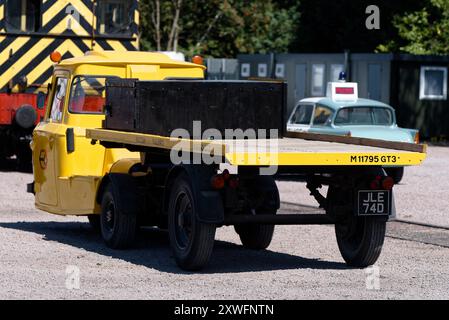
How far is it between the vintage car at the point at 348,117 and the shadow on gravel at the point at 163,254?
699 cm

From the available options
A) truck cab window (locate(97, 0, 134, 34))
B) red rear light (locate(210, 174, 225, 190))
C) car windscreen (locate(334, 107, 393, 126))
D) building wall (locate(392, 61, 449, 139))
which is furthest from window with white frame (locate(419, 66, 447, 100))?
red rear light (locate(210, 174, 225, 190))

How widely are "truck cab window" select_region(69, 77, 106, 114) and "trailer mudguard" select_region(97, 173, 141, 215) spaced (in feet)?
4.88

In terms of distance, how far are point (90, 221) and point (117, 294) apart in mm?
5056

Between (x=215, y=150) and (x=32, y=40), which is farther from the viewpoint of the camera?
(x=32, y=40)

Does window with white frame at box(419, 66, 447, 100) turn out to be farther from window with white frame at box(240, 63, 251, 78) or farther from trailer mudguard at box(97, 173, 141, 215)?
trailer mudguard at box(97, 173, 141, 215)

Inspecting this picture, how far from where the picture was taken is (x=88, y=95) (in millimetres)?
14648

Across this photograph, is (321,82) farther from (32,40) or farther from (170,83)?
(170,83)

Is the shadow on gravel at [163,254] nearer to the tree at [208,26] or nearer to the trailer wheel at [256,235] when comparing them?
the trailer wheel at [256,235]

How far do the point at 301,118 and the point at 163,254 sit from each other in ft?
34.1

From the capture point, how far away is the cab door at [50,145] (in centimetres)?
1452
